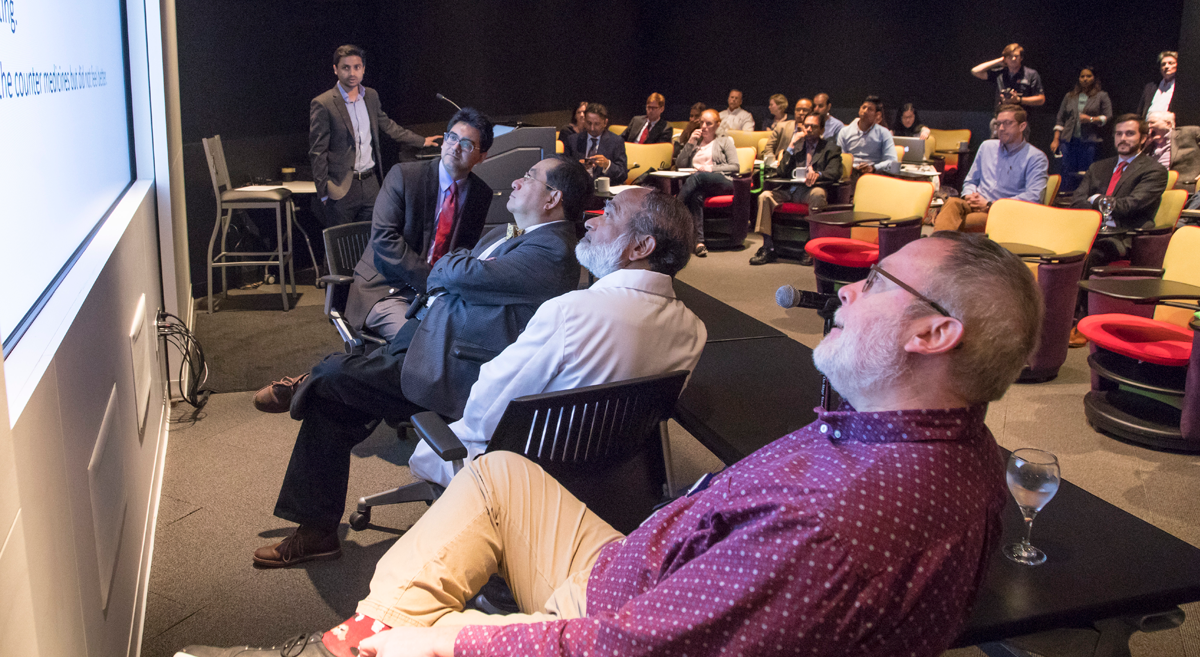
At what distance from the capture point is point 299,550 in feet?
8.40

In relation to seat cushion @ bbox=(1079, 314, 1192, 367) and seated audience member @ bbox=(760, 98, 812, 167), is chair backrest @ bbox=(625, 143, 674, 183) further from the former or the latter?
seat cushion @ bbox=(1079, 314, 1192, 367)

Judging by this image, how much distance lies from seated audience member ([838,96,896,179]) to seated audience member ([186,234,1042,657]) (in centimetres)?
694

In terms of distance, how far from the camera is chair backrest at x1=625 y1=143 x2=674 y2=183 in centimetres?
844

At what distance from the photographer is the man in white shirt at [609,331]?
1991 millimetres

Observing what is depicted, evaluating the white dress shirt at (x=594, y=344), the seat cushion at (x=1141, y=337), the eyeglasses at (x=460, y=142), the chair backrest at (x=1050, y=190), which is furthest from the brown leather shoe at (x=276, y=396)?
the chair backrest at (x=1050, y=190)

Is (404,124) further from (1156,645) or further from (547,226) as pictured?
(1156,645)

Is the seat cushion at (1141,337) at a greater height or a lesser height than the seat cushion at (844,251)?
lesser

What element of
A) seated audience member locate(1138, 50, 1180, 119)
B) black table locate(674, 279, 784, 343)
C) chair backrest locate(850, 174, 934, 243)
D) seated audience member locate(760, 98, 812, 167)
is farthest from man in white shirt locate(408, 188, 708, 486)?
seated audience member locate(1138, 50, 1180, 119)

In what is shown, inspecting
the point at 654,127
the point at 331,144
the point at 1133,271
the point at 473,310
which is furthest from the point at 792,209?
the point at 473,310

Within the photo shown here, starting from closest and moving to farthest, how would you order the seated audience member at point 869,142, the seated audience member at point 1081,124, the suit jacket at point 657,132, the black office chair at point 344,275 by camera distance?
the black office chair at point 344,275 < the seated audience member at point 869,142 < the suit jacket at point 657,132 < the seated audience member at point 1081,124

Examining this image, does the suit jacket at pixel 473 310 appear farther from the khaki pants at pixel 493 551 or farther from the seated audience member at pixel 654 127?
the seated audience member at pixel 654 127

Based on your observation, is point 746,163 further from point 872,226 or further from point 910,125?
point 910,125

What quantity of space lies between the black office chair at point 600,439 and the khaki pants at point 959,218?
438 cm

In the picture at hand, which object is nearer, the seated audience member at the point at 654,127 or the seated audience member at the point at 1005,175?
the seated audience member at the point at 1005,175
